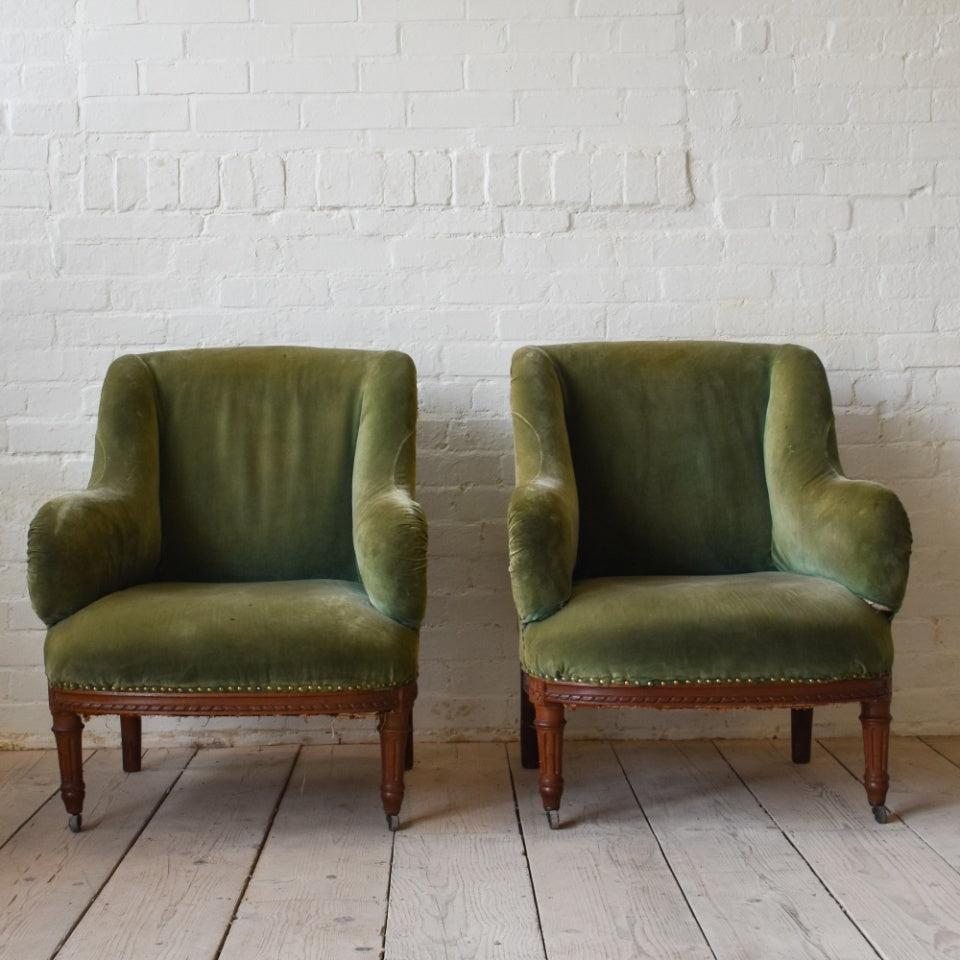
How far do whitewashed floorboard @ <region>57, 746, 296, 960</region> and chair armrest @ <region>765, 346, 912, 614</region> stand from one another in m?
1.24

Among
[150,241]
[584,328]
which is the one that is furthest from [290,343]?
[584,328]

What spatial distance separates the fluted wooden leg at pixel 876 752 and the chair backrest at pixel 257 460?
1129mm

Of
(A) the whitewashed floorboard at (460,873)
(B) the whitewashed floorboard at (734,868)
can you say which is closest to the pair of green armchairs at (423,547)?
(A) the whitewashed floorboard at (460,873)

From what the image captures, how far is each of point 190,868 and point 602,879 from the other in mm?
727

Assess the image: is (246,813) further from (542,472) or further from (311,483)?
(542,472)

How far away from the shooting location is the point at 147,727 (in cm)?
285

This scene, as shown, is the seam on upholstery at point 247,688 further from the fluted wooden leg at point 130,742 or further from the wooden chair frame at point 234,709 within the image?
the fluted wooden leg at point 130,742

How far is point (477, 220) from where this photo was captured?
2846 mm

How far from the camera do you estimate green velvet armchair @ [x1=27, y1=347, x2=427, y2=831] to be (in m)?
Result: 2.09

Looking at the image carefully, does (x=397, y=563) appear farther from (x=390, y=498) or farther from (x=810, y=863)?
(x=810, y=863)

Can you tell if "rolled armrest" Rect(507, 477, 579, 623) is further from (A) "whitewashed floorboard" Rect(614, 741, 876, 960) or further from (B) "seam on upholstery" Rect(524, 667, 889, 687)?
(A) "whitewashed floorboard" Rect(614, 741, 876, 960)

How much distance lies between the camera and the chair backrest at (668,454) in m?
2.60

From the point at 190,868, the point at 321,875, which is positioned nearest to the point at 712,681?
the point at 321,875

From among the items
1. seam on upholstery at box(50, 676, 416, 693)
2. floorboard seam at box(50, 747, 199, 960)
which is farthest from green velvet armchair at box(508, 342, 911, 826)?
floorboard seam at box(50, 747, 199, 960)
